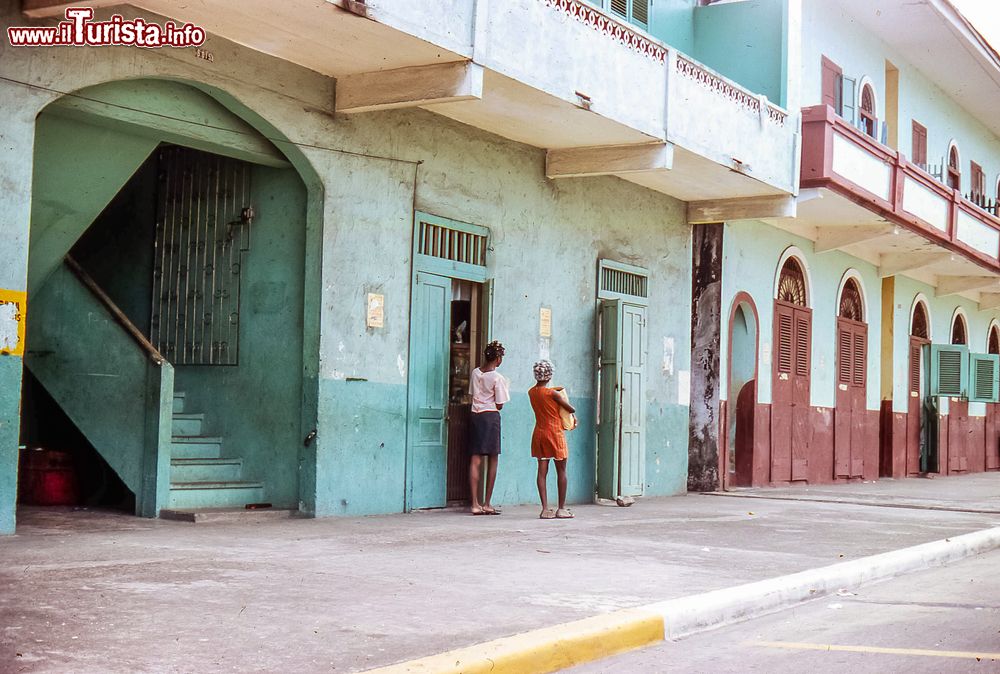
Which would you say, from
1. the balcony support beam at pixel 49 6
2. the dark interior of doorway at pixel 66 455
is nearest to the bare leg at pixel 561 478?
the dark interior of doorway at pixel 66 455

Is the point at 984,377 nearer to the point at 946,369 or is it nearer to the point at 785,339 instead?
the point at 946,369

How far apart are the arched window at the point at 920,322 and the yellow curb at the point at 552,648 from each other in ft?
67.4

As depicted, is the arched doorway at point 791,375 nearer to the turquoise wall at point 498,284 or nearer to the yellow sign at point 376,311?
the turquoise wall at point 498,284

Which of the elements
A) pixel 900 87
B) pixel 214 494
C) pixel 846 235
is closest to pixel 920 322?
pixel 900 87

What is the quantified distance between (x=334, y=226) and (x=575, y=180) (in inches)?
168

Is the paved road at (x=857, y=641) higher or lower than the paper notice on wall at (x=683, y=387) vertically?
lower

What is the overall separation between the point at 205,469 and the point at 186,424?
28.9 inches

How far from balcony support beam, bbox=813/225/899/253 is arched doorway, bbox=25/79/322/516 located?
11.5 metres

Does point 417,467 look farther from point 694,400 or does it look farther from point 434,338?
point 694,400

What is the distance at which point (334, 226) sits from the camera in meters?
11.0

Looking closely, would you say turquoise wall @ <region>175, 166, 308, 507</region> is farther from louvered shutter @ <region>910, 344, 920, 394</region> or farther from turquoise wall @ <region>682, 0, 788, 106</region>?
louvered shutter @ <region>910, 344, 920, 394</region>

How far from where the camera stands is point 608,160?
44.2 feet

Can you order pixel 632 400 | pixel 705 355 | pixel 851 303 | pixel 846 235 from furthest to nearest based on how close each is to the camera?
1. pixel 851 303
2. pixel 846 235
3. pixel 705 355
4. pixel 632 400

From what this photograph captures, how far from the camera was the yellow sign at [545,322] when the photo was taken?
13711mm
